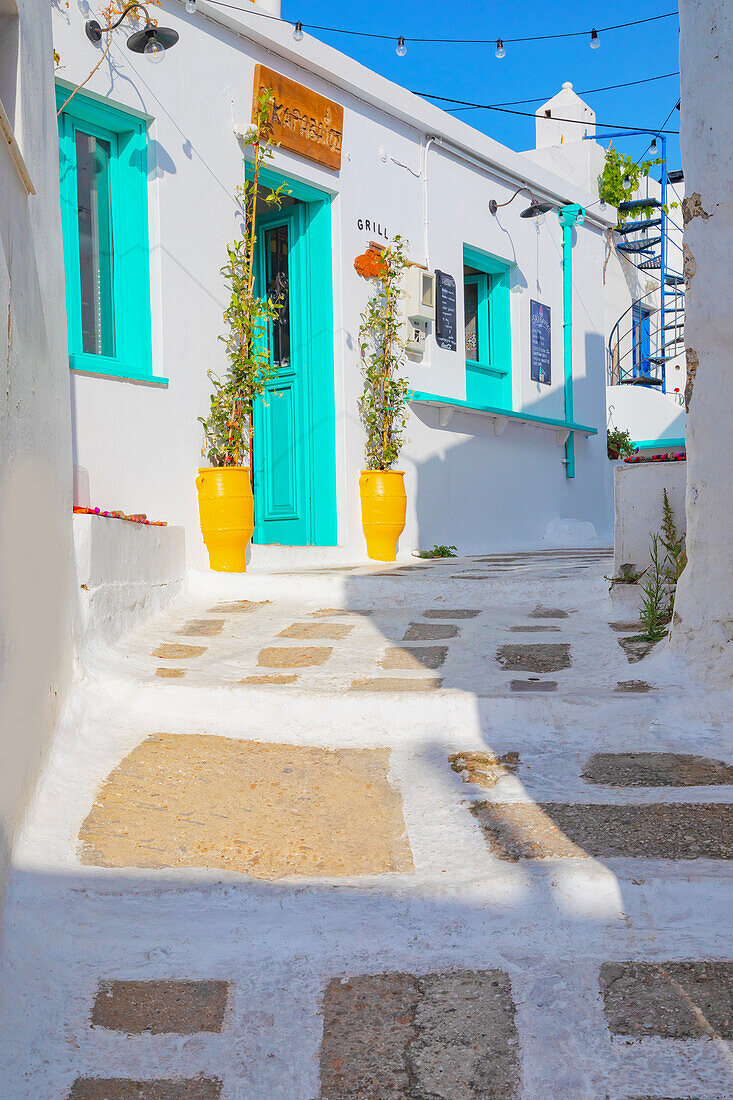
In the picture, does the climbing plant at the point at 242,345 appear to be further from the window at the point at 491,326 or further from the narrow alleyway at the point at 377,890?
the window at the point at 491,326

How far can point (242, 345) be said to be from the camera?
19.5 feet

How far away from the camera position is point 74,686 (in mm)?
2695

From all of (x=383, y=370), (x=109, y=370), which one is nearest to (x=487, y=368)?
(x=383, y=370)

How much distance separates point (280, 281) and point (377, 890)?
600 cm

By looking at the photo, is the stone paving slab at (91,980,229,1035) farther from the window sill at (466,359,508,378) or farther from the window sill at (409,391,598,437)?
the window sill at (466,359,508,378)

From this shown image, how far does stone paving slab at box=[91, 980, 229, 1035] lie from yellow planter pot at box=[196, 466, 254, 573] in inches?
157

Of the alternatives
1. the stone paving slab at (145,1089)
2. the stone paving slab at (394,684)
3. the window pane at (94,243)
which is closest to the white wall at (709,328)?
the stone paving slab at (394,684)

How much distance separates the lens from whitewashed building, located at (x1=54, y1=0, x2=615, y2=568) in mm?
5293

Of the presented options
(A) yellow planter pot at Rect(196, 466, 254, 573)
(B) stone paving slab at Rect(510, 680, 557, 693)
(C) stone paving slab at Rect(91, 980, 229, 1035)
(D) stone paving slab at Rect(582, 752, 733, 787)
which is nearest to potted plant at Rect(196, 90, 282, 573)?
(A) yellow planter pot at Rect(196, 466, 254, 573)

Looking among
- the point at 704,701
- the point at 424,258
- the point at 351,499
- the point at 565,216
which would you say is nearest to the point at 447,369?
the point at 424,258

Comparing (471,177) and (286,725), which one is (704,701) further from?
(471,177)

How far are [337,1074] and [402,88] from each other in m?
7.53

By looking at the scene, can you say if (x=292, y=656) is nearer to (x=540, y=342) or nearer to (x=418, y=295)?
(x=418, y=295)

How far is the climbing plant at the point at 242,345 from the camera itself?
18.9 ft
